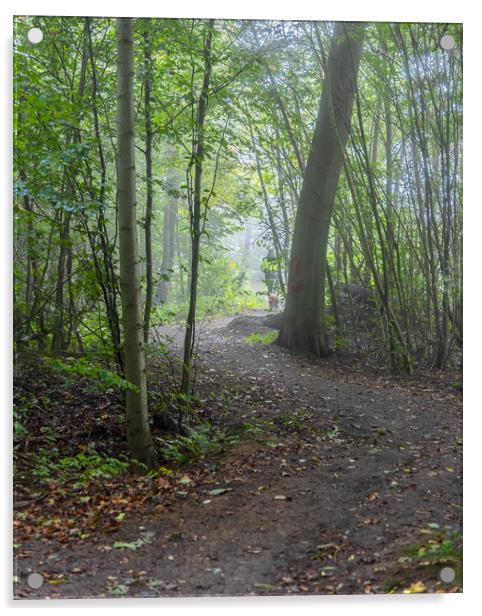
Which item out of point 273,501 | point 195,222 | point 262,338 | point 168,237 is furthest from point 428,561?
point 168,237

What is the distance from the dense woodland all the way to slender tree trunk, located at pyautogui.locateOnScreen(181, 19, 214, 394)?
0.7 inches

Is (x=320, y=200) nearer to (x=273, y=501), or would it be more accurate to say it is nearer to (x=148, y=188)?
(x=148, y=188)

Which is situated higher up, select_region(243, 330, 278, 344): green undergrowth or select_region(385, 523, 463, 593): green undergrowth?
select_region(243, 330, 278, 344): green undergrowth

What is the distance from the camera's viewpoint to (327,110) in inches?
169

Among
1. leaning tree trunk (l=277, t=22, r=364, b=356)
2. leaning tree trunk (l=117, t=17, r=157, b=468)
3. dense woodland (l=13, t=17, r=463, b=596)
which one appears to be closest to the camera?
leaning tree trunk (l=117, t=17, r=157, b=468)

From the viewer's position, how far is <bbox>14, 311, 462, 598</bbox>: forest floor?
292 cm

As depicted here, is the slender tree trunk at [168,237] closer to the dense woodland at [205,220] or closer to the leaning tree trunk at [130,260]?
the dense woodland at [205,220]

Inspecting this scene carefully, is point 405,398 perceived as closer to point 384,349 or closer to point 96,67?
point 384,349

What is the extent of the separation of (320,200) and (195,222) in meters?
1.22

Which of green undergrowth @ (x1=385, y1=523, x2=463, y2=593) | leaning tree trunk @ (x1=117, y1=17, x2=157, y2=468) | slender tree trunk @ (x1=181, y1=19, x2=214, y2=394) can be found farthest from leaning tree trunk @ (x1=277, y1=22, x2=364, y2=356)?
green undergrowth @ (x1=385, y1=523, x2=463, y2=593)

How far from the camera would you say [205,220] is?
14.2ft

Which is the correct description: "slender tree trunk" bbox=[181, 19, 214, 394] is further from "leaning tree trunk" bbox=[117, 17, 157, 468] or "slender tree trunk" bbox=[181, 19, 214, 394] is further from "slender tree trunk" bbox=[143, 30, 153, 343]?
"leaning tree trunk" bbox=[117, 17, 157, 468]

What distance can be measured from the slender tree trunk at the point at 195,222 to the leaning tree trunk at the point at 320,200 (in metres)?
0.75
